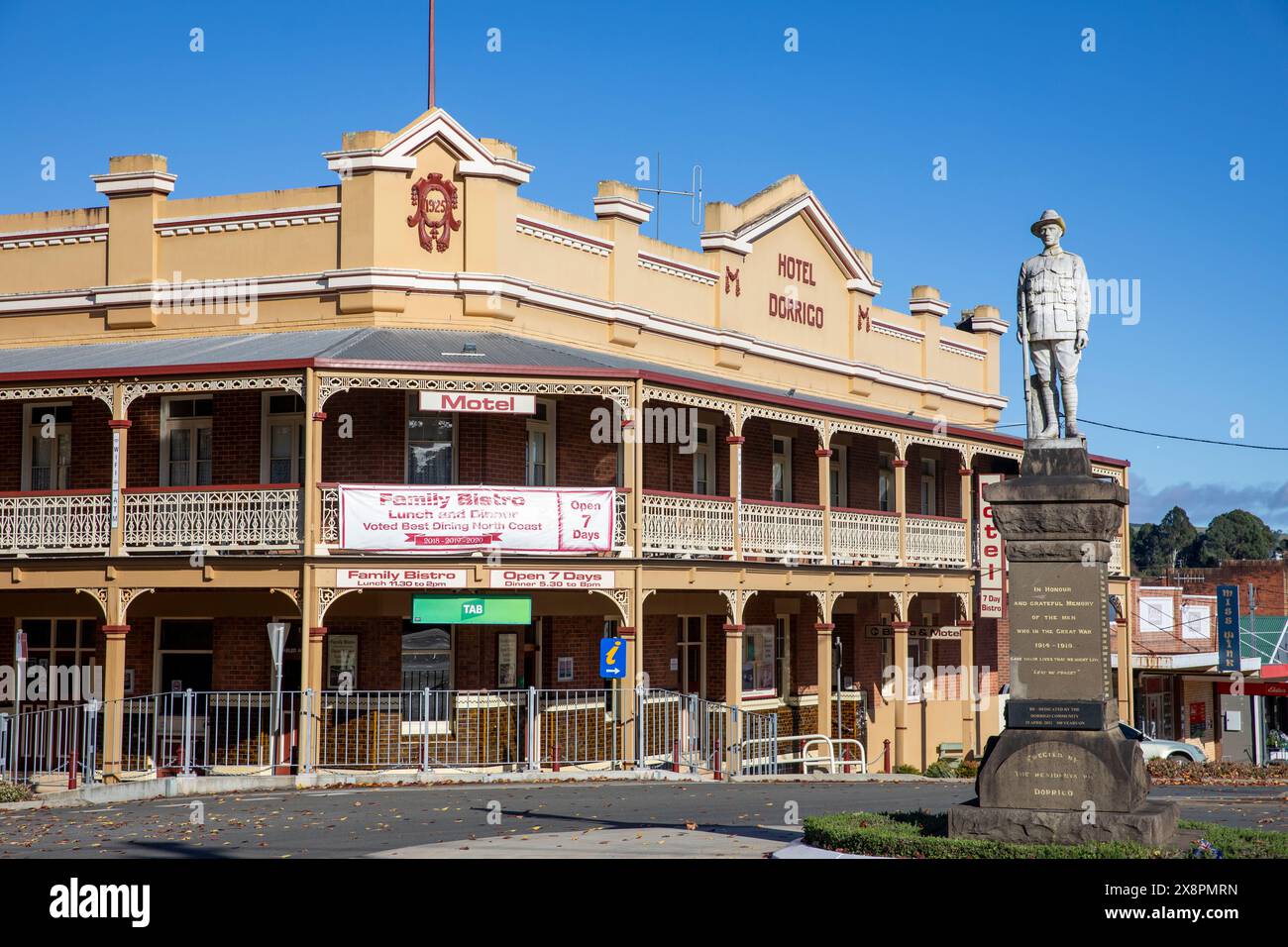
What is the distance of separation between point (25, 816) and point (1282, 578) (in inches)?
1943

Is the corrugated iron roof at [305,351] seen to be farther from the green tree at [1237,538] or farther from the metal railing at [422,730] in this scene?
the green tree at [1237,538]

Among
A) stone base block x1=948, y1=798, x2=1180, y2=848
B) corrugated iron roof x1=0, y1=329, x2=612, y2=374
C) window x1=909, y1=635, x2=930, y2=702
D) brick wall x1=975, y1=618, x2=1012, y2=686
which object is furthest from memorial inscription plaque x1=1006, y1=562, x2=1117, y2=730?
brick wall x1=975, y1=618, x2=1012, y2=686

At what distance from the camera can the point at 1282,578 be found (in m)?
57.9

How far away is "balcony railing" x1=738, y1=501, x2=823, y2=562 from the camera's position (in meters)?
26.6

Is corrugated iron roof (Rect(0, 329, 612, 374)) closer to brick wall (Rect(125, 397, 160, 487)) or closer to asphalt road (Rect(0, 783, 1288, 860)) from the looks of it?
brick wall (Rect(125, 397, 160, 487))

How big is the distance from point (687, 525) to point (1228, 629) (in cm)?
1972


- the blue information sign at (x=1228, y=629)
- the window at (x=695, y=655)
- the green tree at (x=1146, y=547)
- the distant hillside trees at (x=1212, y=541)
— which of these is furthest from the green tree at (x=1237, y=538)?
the window at (x=695, y=655)

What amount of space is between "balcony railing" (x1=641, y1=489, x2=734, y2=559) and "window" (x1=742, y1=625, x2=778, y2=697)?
477 centimetres

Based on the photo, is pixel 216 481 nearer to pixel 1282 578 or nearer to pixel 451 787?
pixel 451 787

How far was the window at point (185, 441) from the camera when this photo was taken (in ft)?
84.7

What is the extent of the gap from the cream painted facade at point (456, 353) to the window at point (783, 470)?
207 mm

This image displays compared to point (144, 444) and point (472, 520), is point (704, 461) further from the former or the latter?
point (144, 444)

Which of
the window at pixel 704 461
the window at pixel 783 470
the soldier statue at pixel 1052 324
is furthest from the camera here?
the window at pixel 783 470
